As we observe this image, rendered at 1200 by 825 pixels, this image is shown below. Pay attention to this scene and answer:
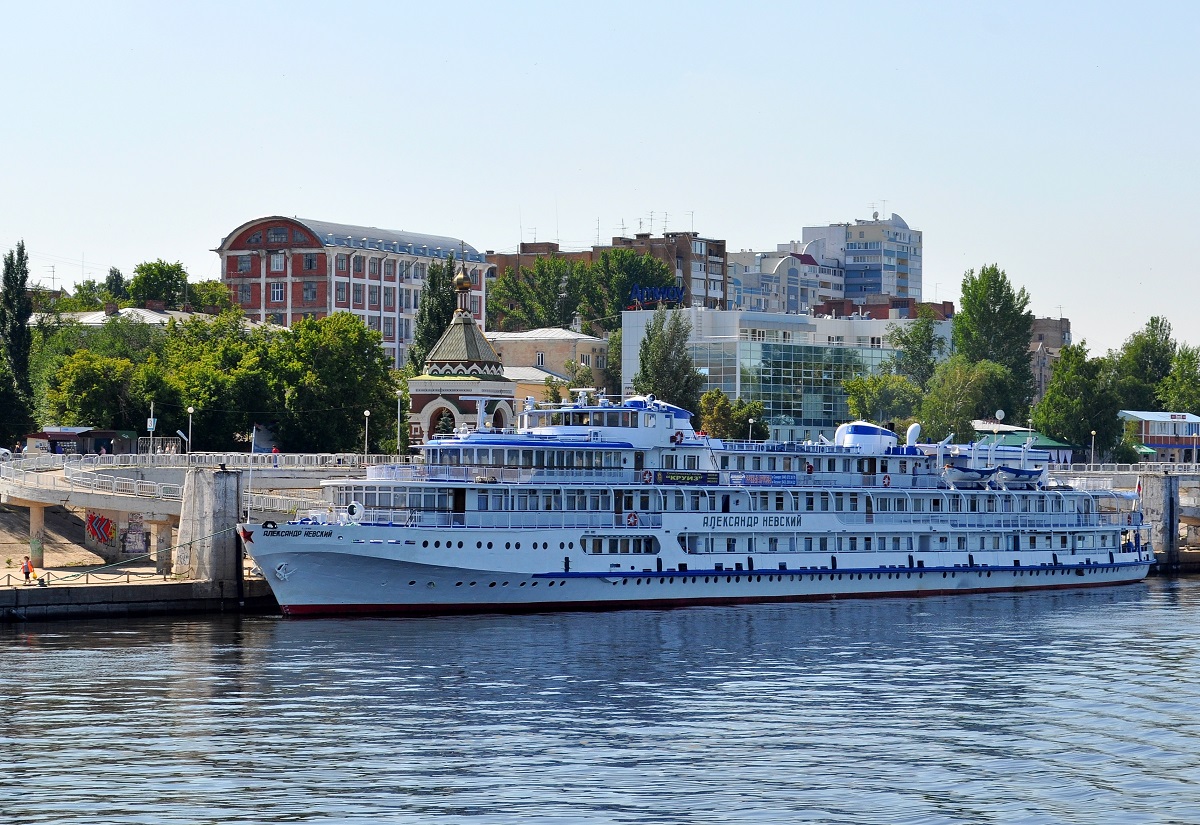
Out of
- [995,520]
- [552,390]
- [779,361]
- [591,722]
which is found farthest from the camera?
[779,361]

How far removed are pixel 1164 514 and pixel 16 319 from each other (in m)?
71.6

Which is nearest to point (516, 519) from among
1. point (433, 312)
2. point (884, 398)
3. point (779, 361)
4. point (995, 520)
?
point (995, 520)

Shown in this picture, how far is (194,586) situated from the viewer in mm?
64500

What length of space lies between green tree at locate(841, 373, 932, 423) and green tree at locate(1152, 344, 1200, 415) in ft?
108

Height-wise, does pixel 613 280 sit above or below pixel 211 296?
above

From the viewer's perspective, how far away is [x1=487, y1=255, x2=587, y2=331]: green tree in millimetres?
193625

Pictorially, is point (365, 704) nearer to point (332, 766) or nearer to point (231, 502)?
point (332, 766)

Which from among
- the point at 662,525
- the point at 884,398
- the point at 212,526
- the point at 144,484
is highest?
the point at 884,398

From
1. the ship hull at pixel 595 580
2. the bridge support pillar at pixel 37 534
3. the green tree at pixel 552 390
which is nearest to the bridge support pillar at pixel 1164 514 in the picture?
the ship hull at pixel 595 580

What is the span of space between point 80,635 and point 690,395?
259 feet

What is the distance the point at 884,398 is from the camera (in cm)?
13988

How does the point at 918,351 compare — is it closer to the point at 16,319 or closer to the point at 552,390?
the point at 552,390

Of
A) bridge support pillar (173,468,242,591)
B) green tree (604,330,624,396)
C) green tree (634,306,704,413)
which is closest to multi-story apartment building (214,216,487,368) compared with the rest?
green tree (604,330,624,396)

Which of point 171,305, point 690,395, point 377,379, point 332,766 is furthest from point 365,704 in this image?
point 171,305
